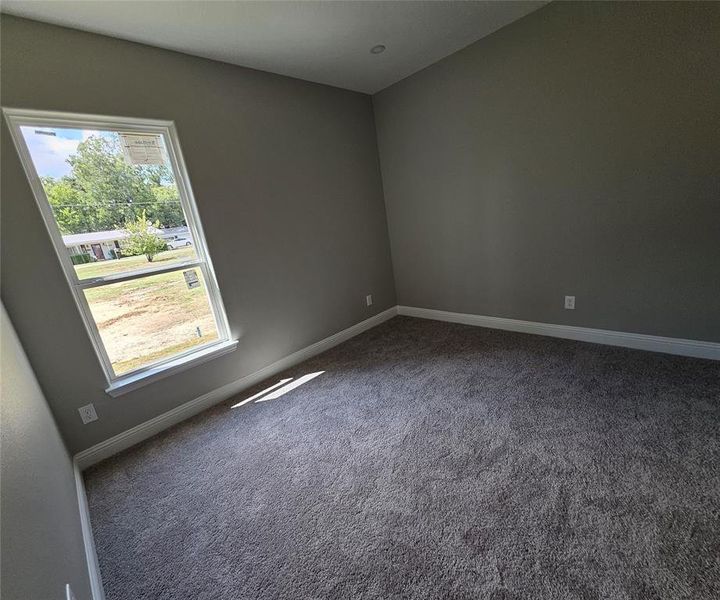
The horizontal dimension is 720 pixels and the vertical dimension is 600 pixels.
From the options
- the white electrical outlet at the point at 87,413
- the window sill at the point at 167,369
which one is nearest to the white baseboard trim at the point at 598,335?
the window sill at the point at 167,369

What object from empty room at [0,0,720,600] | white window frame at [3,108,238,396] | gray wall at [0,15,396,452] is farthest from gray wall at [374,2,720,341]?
white window frame at [3,108,238,396]

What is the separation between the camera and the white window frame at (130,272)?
1816 millimetres

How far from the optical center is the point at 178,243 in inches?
95.2

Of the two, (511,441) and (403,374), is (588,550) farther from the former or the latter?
(403,374)

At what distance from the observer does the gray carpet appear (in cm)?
117

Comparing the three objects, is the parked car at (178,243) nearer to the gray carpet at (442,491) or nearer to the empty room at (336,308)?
the empty room at (336,308)

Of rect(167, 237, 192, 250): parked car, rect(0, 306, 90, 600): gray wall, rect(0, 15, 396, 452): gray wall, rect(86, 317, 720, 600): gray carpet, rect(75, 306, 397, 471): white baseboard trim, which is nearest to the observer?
rect(0, 306, 90, 600): gray wall

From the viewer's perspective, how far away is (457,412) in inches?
82.4

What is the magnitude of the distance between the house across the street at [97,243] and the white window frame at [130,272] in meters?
0.05

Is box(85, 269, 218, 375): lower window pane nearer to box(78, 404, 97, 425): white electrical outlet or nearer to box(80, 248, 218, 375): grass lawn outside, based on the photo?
box(80, 248, 218, 375): grass lawn outside

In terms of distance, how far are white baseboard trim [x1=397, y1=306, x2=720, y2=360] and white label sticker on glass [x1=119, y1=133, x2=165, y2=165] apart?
120 inches

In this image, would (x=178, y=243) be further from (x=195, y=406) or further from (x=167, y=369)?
(x=195, y=406)

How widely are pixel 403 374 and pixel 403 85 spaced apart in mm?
2940

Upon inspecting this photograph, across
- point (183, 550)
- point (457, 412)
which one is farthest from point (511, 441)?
point (183, 550)
